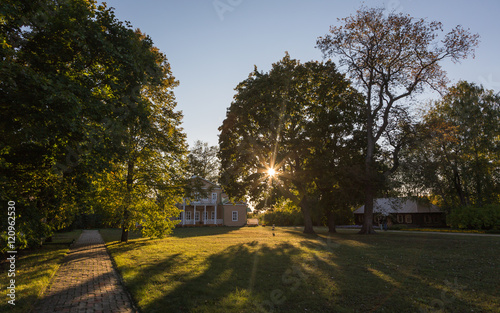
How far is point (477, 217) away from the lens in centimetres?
2892

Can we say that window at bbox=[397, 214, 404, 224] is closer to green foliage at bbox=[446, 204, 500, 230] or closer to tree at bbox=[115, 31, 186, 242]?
green foliage at bbox=[446, 204, 500, 230]

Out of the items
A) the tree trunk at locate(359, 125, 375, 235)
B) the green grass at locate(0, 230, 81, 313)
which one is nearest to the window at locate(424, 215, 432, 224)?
the tree trunk at locate(359, 125, 375, 235)

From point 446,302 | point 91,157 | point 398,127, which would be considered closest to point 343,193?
point 398,127

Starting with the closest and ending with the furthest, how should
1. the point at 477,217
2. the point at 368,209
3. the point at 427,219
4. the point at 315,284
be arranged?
the point at 315,284 → the point at 368,209 → the point at 477,217 → the point at 427,219

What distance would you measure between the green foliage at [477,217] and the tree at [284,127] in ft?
52.5

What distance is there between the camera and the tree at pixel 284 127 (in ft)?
76.6

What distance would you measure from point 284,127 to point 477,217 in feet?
72.0

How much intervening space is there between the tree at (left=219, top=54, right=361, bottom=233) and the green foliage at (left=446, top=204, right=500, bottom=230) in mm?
16002

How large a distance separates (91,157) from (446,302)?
935 centimetres

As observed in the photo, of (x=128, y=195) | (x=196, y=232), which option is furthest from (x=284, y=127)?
(x=196, y=232)

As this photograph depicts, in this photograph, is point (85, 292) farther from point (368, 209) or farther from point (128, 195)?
point (368, 209)

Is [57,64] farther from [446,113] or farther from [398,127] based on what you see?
[446,113]

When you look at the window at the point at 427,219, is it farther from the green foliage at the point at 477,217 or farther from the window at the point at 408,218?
the green foliage at the point at 477,217

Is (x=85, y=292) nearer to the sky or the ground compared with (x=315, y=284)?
nearer to the ground
